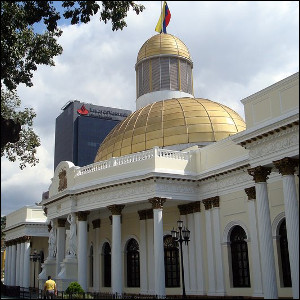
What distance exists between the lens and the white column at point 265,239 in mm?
17984

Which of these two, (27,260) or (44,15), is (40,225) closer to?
(27,260)

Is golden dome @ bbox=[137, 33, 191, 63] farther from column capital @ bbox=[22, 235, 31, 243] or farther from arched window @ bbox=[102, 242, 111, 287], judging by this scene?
column capital @ bbox=[22, 235, 31, 243]

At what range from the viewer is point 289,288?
21266 mm

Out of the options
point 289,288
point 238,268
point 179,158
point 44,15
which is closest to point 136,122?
point 179,158

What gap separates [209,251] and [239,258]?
Answer: 1824 millimetres

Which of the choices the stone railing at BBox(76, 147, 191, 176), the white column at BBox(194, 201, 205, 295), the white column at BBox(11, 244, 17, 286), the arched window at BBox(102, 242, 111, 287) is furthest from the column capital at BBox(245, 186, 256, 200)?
the white column at BBox(11, 244, 17, 286)

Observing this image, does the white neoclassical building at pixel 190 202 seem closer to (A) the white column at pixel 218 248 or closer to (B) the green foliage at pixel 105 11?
(A) the white column at pixel 218 248

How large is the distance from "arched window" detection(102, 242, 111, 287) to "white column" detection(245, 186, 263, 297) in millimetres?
11356

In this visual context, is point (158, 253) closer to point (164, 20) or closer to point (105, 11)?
point (105, 11)

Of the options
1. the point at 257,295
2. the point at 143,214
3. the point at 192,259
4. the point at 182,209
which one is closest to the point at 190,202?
the point at 182,209

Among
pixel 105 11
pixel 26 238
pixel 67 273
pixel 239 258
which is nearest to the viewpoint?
pixel 105 11

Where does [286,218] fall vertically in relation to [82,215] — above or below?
below

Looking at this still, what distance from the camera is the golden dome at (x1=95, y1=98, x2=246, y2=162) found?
98.9 feet

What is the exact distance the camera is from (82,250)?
28.9 m
